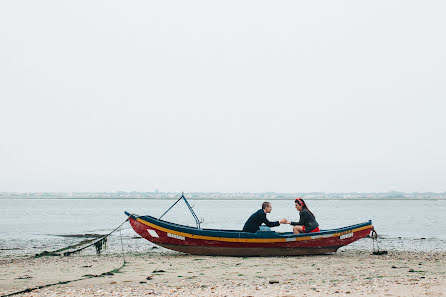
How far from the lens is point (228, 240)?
597 inches

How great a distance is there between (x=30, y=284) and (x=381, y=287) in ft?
25.3

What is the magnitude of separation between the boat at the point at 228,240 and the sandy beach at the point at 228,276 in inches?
14.2

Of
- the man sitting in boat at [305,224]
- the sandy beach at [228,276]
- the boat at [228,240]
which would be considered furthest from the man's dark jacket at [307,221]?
the sandy beach at [228,276]

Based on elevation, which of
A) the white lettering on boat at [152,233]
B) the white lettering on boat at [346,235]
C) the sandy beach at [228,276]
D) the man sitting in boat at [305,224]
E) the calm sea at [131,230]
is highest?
the man sitting in boat at [305,224]

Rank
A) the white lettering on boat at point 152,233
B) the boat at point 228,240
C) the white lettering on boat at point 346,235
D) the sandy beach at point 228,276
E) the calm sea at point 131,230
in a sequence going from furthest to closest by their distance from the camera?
1. the calm sea at point 131,230
2. the white lettering on boat at point 346,235
3. the white lettering on boat at point 152,233
4. the boat at point 228,240
5. the sandy beach at point 228,276

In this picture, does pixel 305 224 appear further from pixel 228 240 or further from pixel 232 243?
pixel 228 240

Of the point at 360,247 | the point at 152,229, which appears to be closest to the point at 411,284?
the point at 152,229

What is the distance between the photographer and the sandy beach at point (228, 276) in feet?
28.8

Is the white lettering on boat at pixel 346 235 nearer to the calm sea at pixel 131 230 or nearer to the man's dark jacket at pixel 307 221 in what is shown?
the man's dark jacket at pixel 307 221

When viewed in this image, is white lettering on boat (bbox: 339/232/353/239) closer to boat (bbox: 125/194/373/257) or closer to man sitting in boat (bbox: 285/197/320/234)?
boat (bbox: 125/194/373/257)

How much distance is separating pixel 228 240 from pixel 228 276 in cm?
377

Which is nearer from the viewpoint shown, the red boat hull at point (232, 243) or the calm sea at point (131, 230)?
the red boat hull at point (232, 243)

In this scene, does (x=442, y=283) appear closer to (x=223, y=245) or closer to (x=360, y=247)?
(x=223, y=245)

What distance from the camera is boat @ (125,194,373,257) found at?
15.1 metres
